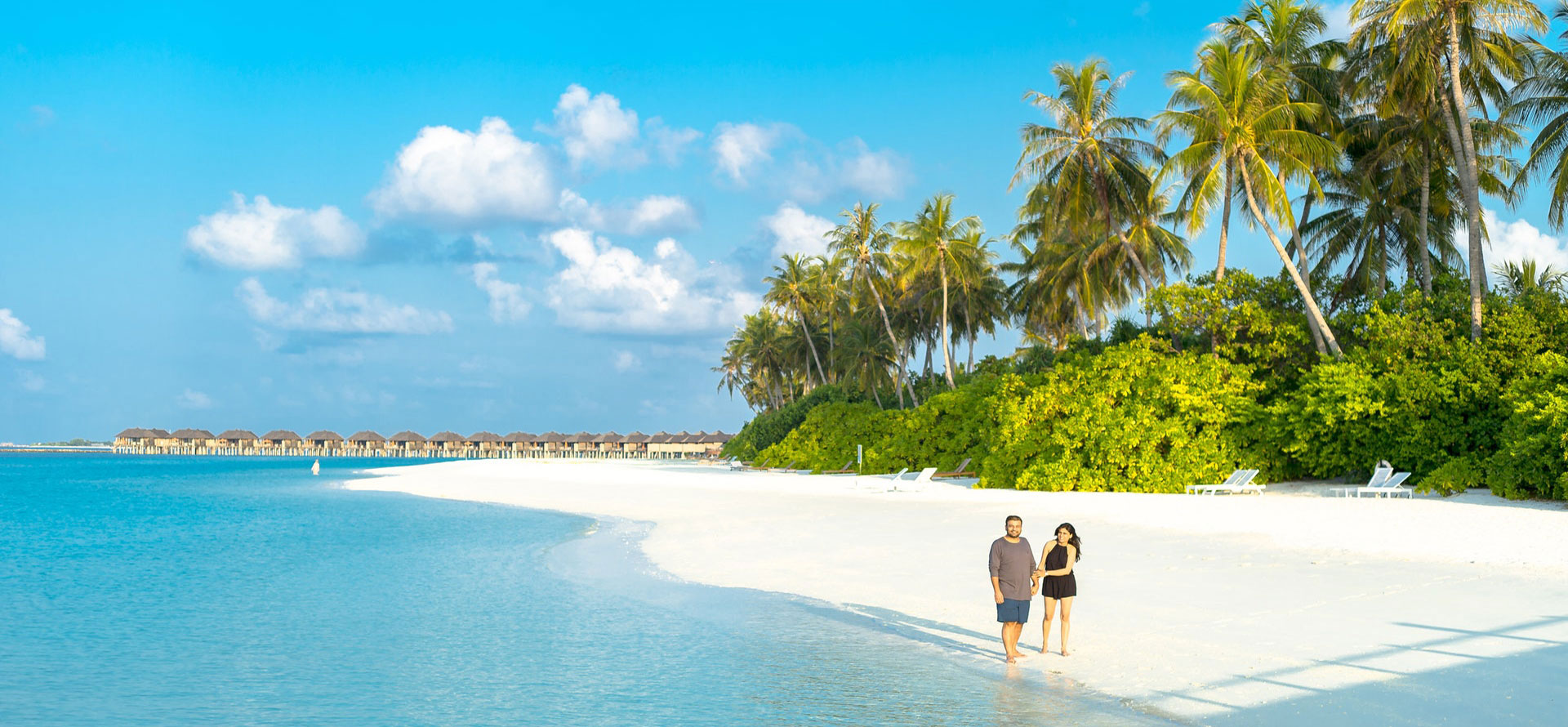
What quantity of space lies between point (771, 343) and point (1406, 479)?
50.5m

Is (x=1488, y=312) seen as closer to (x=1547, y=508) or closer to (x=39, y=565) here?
(x=1547, y=508)

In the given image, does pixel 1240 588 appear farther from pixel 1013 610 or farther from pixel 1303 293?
pixel 1303 293

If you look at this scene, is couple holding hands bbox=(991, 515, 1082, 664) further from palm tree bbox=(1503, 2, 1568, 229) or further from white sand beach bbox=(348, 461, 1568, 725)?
palm tree bbox=(1503, 2, 1568, 229)

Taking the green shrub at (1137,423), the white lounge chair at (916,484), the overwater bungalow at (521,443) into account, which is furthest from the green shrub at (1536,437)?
the overwater bungalow at (521,443)

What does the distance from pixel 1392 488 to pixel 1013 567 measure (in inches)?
632

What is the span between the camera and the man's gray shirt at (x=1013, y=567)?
7641 millimetres

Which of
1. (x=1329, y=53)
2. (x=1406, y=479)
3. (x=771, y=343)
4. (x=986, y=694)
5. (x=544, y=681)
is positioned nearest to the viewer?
(x=986, y=694)

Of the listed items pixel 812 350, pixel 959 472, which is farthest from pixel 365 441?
pixel 959 472

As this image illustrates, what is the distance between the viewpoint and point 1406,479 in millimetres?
22203

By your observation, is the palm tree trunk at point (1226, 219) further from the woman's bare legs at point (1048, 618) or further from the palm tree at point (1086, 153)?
the woman's bare legs at point (1048, 618)

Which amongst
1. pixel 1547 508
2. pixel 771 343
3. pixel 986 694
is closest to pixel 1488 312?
pixel 1547 508

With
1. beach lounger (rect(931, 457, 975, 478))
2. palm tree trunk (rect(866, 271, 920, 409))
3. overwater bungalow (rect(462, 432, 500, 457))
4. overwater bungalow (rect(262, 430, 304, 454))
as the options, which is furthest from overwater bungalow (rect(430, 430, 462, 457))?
beach lounger (rect(931, 457, 975, 478))

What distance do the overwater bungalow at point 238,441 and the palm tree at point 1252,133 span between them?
143879mm

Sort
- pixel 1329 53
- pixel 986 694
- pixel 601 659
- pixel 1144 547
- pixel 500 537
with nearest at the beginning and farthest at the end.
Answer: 1. pixel 986 694
2. pixel 601 659
3. pixel 1144 547
4. pixel 500 537
5. pixel 1329 53
